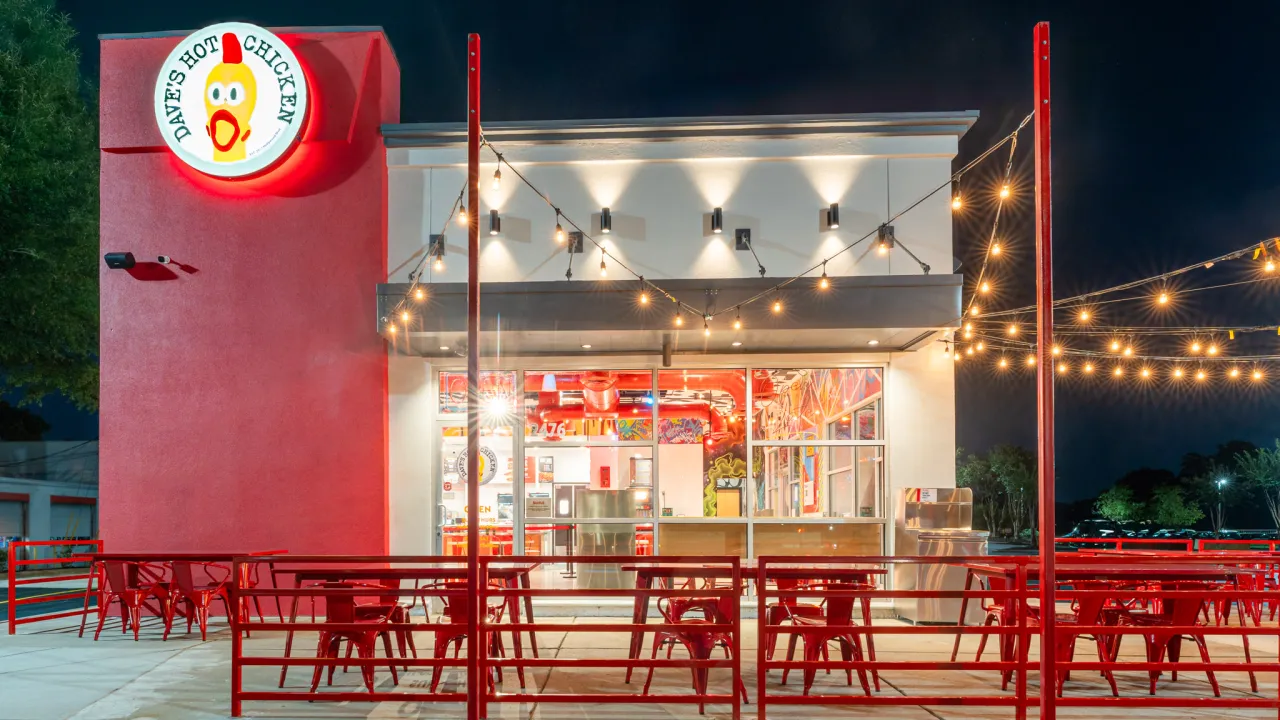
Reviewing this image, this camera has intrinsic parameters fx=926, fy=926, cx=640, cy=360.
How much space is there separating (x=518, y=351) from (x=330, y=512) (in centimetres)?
290

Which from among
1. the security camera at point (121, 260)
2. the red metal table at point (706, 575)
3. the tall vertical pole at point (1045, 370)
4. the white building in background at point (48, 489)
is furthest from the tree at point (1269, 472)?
the white building in background at point (48, 489)

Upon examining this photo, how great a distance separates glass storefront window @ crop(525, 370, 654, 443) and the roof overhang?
1.35 meters

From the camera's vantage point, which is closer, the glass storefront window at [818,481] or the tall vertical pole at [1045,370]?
the tall vertical pole at [1045,370]

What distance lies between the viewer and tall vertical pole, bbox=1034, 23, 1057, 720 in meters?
4.99

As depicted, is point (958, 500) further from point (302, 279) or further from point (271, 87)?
point (271, 87)

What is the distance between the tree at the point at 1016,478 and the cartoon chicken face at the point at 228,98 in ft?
214

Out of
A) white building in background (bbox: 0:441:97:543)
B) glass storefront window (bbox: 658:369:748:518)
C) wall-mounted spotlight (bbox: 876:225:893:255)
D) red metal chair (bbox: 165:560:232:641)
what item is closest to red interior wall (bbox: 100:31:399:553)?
red metal chair (bbox: 165:560:232:641)

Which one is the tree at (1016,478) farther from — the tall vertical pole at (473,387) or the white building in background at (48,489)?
the tall vertical pole at (473,387)

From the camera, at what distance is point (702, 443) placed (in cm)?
1155

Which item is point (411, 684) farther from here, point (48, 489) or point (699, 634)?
point (48, 489)

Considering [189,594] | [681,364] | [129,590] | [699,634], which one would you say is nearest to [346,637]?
[699,634]

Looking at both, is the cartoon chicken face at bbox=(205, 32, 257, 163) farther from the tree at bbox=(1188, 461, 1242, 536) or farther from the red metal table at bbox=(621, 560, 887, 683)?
the tree at bbox=(1188, 461, 1242, 536)

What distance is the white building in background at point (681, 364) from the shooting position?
35.9ft

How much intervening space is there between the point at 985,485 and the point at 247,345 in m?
66.8
